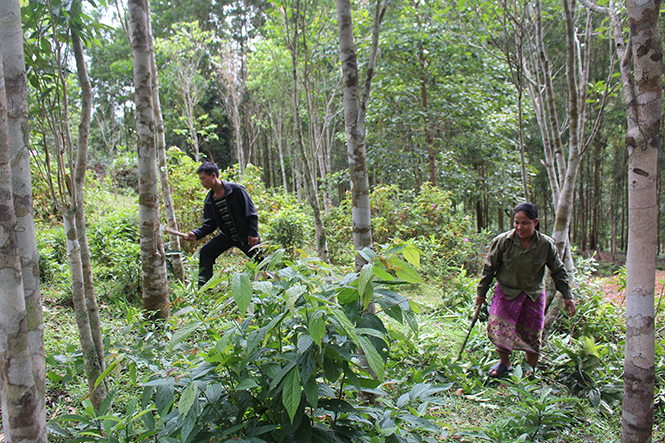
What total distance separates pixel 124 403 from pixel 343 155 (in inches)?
740

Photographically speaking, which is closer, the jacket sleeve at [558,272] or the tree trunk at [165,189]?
the jacket sleeve at [558,272]

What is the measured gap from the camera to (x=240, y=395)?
1426mm

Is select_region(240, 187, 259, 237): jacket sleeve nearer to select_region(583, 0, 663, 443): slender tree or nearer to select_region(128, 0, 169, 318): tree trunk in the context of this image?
select_region(128, 0, 169, 318): tree trunk

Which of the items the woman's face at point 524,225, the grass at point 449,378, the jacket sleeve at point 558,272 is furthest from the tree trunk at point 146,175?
the jacket sleeve at point 558,272

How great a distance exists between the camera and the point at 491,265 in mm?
3279

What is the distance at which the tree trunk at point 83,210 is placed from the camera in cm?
197

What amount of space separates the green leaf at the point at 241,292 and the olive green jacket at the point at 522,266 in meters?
2.61

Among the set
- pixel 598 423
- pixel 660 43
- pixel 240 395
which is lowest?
pixel 598 423

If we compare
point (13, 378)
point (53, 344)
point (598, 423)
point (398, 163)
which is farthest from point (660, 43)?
point (398, 163)

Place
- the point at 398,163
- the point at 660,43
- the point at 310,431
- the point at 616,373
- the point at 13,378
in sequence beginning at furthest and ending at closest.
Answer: the point at 398,163 < the point at 616,373 < the point at 660,43 < the point at 310,431 < the point at 13,378

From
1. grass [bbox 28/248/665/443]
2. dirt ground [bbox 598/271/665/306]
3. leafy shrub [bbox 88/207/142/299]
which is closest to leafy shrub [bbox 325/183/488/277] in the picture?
dirt ground [bbox 598/271/665/306]

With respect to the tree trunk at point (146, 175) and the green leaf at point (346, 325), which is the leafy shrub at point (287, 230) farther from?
the green leaf at point (346, 325)

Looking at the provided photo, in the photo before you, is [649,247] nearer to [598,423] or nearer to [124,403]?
[598,423]

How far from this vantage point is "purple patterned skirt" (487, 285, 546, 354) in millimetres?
3162
